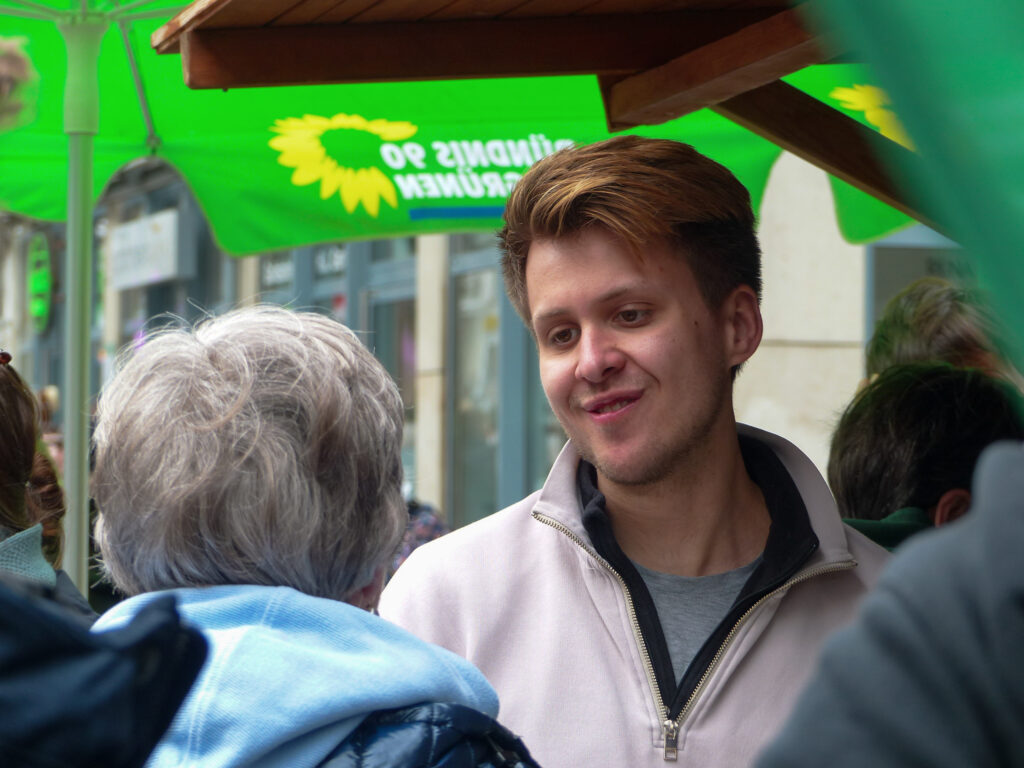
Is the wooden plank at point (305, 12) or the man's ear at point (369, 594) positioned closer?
the man's ear at point (369, 594)

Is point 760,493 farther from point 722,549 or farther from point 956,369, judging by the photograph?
point 956,369

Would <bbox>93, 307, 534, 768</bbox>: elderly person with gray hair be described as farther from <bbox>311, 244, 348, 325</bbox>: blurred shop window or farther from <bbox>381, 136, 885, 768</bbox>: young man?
<bbox>311, 244, 348, 325</bbox>: blurred shop window

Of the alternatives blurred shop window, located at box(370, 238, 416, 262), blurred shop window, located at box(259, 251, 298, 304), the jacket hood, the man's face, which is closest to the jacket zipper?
the man's face

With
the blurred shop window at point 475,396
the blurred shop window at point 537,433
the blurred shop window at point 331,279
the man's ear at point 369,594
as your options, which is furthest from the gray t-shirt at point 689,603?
the blurred shop window at point 331,279

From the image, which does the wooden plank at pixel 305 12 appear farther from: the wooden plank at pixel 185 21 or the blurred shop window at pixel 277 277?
the blurred shop window at pixel 277 277

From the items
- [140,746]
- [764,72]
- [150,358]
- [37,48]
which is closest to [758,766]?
[140,746]

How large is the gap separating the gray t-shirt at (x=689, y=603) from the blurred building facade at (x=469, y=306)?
0.95 metres

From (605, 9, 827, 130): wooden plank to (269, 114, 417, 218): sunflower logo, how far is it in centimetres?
134

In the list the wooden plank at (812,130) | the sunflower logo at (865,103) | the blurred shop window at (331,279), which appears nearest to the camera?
Answer: the wooden plank at (812,130)

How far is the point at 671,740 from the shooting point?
171 centimetres

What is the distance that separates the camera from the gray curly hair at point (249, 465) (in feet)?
4.18

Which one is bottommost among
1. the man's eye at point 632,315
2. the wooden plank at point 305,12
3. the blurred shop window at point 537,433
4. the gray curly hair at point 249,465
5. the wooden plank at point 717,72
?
the blurred shop window at point 537,433

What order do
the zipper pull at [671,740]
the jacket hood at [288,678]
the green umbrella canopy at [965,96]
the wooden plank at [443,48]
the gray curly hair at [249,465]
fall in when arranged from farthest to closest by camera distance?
the wooden plank at [443,48] < the zipper pull at [671,740] < the gray curly hair at [249,465] < the jacket hood at [288,678] < the green umbrella canopy at [965,96]

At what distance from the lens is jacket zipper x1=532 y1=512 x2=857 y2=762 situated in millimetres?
1717
